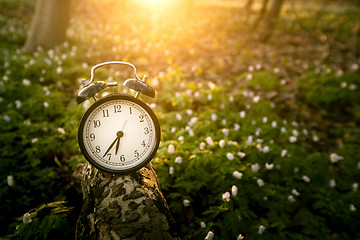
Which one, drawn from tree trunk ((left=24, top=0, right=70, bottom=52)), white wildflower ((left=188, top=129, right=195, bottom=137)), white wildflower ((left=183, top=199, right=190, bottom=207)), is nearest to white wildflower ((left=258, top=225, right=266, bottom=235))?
white wildflower ((left=183, top=199, right=190, bottom=207))

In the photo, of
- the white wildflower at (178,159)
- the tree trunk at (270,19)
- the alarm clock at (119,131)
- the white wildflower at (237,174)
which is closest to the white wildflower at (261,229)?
the white wildflower at (237,174)

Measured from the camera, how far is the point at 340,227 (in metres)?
3.21

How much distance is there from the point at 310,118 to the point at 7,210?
226 inches

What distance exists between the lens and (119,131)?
7.09 feet

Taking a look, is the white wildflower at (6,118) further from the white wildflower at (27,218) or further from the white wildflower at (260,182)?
the white wildflower at (260,182)

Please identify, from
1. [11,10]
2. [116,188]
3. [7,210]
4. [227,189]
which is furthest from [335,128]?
[11,10]

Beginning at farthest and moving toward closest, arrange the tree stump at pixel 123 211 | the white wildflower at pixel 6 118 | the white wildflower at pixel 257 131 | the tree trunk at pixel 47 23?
1. the tree trunk at pixel 47 23
2. the white wildflower at pixel 257 131
3. the white wildflower at pixel 6 118
4. the tree stump at pixel 123 211

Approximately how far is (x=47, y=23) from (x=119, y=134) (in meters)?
6.39

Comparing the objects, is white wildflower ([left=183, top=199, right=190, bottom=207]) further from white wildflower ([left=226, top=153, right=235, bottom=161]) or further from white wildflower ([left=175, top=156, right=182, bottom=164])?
white wildflower ([left=226, top=153, right=235, bottom=161])

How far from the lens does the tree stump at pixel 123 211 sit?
204cm

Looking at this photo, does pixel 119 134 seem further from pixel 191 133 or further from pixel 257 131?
pixel 257 131

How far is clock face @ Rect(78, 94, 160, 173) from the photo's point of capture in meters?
2.10

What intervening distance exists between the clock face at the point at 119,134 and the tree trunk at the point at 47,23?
20.1 feet

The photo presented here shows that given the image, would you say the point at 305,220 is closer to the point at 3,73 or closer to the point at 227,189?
the point at 227,189
